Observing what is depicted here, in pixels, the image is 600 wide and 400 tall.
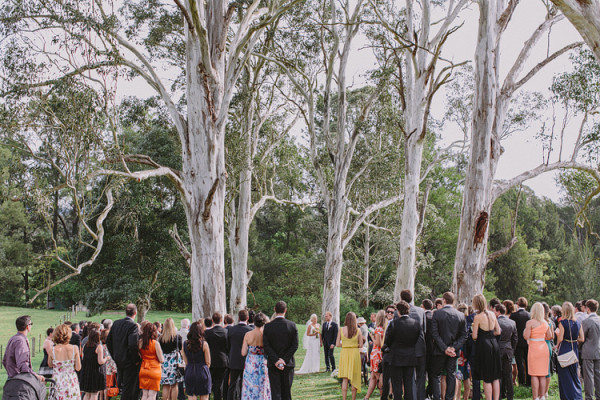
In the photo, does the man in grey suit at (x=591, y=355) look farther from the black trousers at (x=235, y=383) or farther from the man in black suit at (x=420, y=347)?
the black trousers at (x=235, y=383)

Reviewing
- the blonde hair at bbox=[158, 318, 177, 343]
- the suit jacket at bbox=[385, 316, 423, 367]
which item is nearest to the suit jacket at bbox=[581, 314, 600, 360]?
the suit jacket at bbox=[385, 316, 423, 367]

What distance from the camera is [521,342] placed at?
1013cm

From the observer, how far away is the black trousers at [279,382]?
25.8ft

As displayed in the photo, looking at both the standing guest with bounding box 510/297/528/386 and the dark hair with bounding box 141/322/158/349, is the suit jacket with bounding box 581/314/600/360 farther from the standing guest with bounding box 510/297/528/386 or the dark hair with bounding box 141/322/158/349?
the dark hair with bounding box 141/322/158/349

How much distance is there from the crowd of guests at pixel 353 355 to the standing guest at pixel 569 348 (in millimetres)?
14

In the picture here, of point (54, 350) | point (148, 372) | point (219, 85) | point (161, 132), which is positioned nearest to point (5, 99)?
point (219, 85)

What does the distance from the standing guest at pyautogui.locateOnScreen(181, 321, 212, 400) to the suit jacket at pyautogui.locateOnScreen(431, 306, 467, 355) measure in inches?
139

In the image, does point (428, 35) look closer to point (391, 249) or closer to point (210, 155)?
point (210, 155)

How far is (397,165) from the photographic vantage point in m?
25.7

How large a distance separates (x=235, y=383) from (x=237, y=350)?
620mm

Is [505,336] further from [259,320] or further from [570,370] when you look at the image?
[259,320]

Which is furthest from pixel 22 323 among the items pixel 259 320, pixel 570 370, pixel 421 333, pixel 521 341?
pixel 521 341

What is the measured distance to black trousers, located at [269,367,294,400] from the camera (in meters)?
7.86

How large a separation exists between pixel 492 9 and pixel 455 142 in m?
13.3
